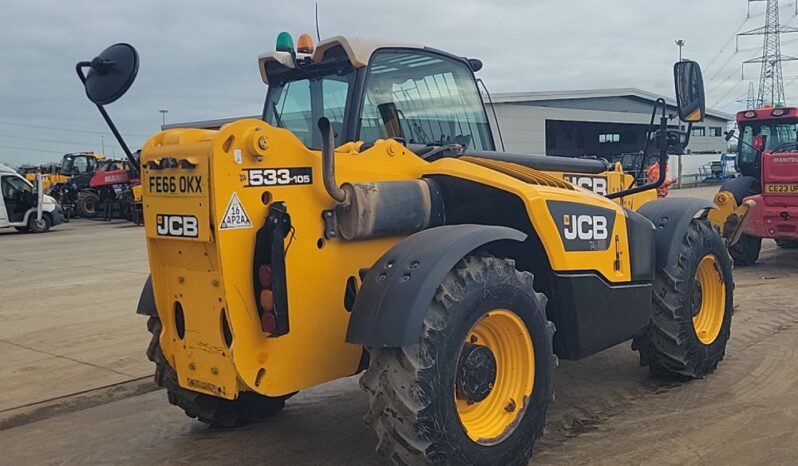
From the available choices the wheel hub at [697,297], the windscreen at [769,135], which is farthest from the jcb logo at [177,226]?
the windscreen at [769,135]

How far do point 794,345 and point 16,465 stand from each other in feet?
19.1

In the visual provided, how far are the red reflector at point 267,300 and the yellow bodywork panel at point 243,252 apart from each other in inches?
2.2

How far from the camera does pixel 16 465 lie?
4.35m

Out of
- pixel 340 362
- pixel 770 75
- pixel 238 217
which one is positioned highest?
pixel 770 75

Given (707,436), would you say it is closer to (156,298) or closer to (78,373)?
(156,298)

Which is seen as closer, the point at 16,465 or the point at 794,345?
the point at 16,465

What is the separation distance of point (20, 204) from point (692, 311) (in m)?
22.9

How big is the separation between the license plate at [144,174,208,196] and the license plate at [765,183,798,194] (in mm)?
9782

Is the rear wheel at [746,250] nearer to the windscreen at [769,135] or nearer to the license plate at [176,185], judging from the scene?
the windscreen at [769,135]

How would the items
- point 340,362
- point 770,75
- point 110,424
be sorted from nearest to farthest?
1. point 340,362
2. point 110,424
3. point 770,75

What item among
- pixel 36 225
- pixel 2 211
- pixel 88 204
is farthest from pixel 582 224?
pixel 88 204

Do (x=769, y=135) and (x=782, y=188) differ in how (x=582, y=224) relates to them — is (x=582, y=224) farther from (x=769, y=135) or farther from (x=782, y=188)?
(x=769, y=135)

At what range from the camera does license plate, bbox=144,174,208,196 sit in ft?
11.3

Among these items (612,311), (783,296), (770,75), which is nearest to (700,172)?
(770,75)
